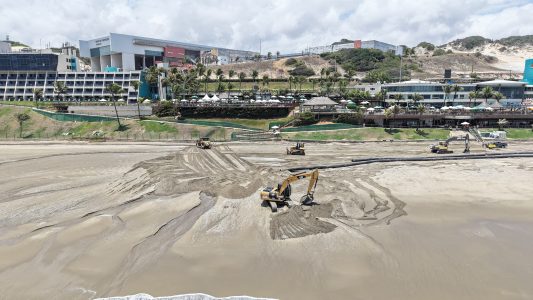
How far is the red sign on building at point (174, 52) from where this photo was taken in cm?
15475

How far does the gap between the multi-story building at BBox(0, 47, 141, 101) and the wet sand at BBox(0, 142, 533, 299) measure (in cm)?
7966

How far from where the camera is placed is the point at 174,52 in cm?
15950

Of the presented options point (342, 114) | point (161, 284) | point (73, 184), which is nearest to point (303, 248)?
point (161, 284)

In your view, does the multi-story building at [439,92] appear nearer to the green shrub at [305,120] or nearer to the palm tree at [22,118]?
the green shrub at [305,120]

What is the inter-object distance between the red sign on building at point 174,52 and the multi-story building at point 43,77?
144ft

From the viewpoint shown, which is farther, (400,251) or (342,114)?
(342,114)

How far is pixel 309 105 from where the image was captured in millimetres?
70812

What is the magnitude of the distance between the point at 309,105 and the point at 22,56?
3968 inches

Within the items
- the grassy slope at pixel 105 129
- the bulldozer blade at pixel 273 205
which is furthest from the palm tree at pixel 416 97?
the bulldozer blade at pixel 273 205

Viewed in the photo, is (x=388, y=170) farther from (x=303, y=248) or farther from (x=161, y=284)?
(x=161, y=284)

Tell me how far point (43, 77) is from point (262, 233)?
12236 centimetres

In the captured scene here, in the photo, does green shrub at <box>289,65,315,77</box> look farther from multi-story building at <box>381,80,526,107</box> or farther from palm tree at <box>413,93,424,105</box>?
palm tree at <box>413,93,424,105</box>

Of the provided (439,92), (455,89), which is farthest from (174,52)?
(455,89)

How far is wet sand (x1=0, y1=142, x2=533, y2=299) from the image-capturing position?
17.5 m
